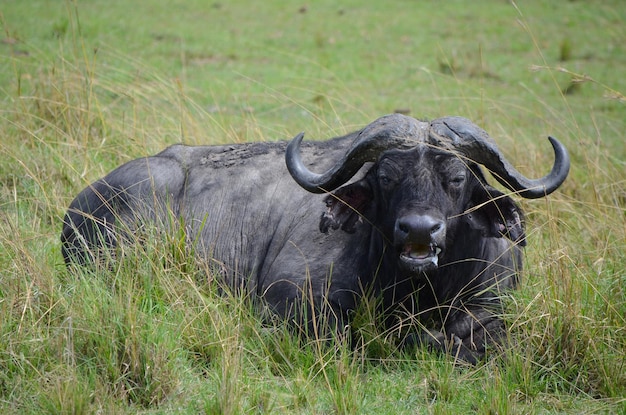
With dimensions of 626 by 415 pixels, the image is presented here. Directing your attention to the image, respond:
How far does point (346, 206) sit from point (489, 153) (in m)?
0.85

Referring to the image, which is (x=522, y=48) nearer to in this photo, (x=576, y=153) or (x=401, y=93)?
(x=401, y=93)

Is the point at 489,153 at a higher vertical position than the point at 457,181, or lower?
higher

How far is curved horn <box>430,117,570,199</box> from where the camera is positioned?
4.24 metres

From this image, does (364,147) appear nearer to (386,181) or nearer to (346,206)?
(386,181)

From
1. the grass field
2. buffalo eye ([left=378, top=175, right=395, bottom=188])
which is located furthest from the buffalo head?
the grass field

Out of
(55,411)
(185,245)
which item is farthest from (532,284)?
(55,411)

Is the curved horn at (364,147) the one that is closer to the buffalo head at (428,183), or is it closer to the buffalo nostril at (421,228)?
the buffalo head at (428,183)

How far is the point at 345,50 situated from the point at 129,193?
6946 millimetres

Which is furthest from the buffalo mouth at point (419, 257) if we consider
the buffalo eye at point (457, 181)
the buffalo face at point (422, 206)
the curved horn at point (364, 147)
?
the curved horn at point (364, 147)

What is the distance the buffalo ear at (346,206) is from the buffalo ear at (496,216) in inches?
22.3

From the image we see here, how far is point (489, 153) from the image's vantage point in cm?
425

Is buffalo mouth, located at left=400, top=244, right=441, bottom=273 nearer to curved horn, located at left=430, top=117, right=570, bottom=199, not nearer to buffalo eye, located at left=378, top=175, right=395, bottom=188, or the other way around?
buffalo eye, located at left=378, top=175, right=395, bottom=188

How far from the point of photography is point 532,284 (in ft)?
14.8

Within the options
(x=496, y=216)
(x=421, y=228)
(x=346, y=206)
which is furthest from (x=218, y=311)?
(x=496, y=216)
